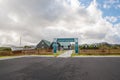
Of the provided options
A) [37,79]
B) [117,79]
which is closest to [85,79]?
[117,79]

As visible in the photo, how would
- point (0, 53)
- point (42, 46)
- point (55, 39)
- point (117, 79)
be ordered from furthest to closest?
1. point (42, 46)
2. point (55, 39)
3. point (0, 53)
4. point (117, 79)

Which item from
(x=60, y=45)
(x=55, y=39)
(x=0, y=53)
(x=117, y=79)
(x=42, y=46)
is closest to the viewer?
(x=117, y=79)

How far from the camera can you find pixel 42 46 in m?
69.7

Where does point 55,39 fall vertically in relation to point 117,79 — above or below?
above

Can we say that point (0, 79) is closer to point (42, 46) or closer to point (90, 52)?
point (90, 52)

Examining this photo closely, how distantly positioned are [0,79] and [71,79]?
385 centimetres

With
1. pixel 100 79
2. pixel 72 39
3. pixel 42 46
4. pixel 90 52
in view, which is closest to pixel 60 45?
pixel 42 46

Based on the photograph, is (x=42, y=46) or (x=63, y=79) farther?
(x=42, y=46)

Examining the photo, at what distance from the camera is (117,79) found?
8.42 metres

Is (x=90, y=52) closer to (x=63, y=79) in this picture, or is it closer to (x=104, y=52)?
(x=104, y=52)

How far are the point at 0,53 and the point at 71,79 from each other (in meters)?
32.1

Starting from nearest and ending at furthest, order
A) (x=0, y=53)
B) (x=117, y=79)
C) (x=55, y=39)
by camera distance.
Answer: (x=117, y=79)
(x=0, y=53)
(x=55, y=39)

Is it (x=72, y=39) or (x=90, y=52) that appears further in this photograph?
(x=72, y=39)

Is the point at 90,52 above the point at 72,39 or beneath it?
beneath
